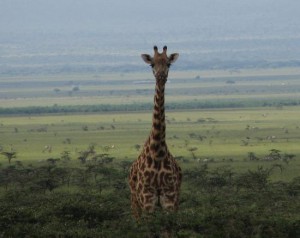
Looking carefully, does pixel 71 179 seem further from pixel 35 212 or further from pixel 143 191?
pixel 143 191

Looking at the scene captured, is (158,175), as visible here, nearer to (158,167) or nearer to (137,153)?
(158,167)

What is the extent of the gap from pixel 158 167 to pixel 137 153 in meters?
36.2

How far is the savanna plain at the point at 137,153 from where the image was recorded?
1612 centimetres

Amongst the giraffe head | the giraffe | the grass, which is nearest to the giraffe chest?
the giraffe

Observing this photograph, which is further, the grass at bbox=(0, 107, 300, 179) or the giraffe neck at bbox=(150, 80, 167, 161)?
the grass at bbox=(0, 107, 300, 179)

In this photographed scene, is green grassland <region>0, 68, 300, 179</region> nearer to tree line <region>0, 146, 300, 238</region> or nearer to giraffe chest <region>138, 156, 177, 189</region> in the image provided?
tree line <region>0, 146, 300, 238</region>

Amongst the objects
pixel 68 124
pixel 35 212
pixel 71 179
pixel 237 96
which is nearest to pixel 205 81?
pixel 237 96

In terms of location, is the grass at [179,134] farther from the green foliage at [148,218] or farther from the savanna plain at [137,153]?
the green foliage at [148,218]

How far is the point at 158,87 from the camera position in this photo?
46.4ft

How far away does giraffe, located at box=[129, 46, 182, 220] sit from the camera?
14188 mm

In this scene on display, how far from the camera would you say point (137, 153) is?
5056 cm

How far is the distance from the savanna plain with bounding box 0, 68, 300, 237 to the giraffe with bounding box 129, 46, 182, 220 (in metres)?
0.22

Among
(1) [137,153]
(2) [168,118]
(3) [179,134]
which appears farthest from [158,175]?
(2) [168,118]

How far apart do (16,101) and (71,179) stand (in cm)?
7456
